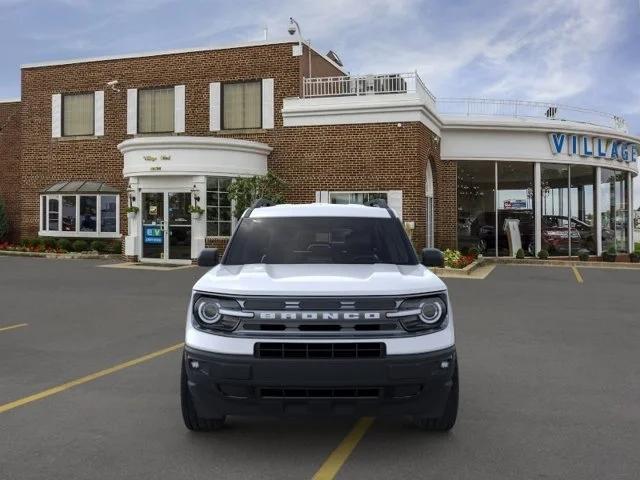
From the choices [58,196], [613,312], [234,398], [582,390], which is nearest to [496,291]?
[613,312]

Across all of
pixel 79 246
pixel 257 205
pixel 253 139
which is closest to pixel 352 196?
pixel 253 139

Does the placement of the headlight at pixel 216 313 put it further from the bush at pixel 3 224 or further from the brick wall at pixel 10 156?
the brick wall at pixel 10 156

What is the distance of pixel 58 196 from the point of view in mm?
25453

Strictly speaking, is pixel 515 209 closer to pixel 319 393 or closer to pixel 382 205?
pixel 382 205

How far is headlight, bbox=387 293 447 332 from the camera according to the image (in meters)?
4.24

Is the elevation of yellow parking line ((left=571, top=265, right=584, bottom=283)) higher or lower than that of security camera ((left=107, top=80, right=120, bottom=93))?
lower

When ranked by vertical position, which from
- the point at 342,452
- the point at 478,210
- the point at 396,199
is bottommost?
the point at 342,452

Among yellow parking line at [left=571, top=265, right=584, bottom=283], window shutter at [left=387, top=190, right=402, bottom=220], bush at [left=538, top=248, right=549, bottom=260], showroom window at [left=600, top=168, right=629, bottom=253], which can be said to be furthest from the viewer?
showroom window at [left=600, top=168, right=629, bottom=253]

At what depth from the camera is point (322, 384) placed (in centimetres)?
403

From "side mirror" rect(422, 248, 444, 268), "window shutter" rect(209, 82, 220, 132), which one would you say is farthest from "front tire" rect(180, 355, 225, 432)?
"window shutter" rect(209, 82, 220, 132)

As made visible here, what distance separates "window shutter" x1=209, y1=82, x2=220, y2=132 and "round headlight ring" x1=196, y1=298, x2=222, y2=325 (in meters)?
Result: 20.0

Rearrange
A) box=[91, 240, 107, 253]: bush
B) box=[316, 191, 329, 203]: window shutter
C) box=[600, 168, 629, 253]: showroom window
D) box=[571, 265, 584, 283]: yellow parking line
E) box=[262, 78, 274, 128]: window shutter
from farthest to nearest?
box=[600, 168, 629, 253]: showroom window < box=[91, 240, 107, 253]: bush < box=[262, 78, 274, 128]: window shutter < box=[316, 191, 329, 203]: window shutter < box=[571, 265, 584, 283]: yellow parking line

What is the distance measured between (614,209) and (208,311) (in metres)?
27.2

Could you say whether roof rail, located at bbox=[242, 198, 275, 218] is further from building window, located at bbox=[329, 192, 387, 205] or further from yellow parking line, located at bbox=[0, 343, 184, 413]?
building window, located at bbox=[329, 192, 387, 205]
